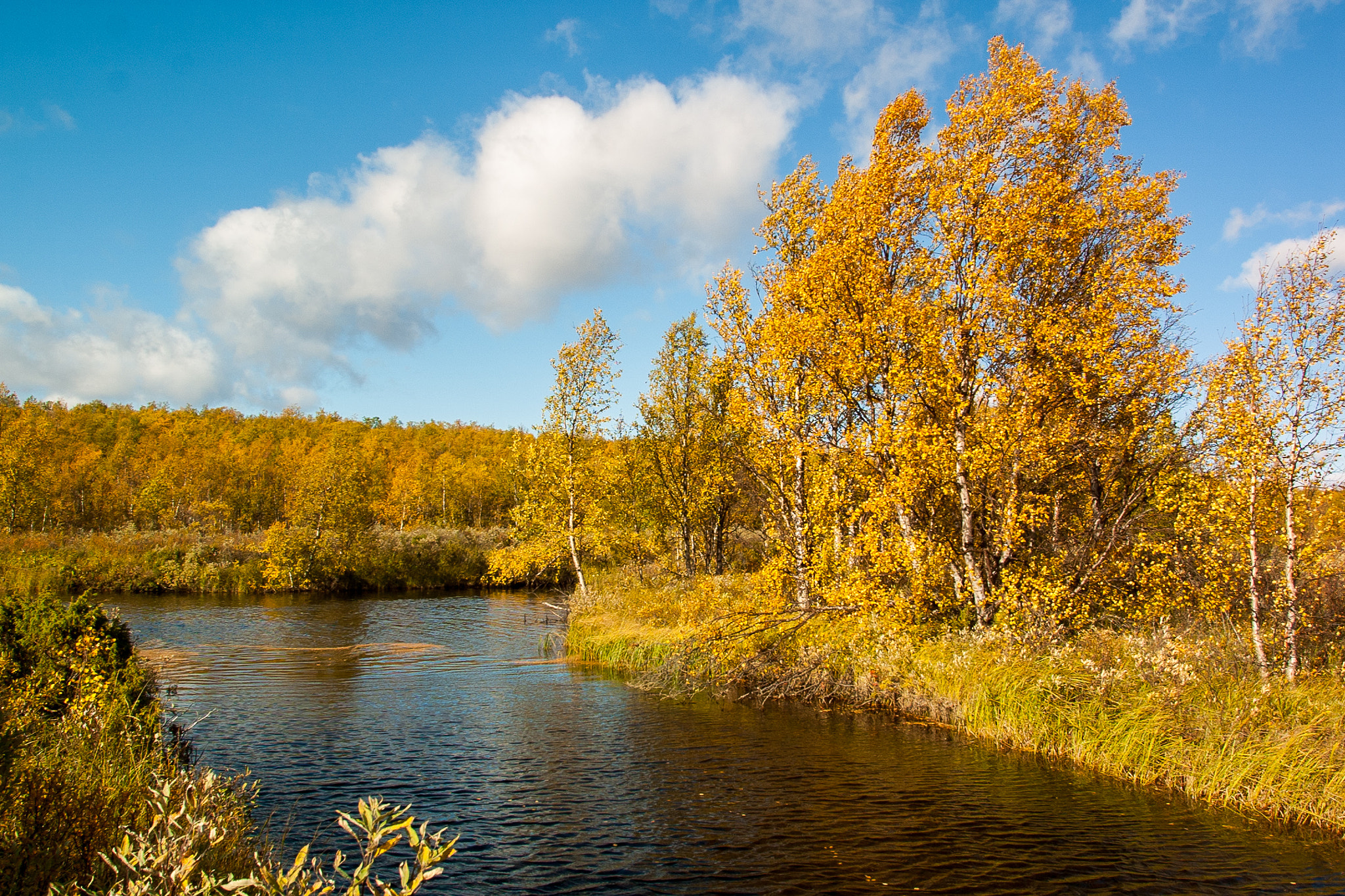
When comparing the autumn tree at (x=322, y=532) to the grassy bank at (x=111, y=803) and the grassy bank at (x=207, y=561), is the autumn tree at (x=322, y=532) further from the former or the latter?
the grassy bank at (x=111, y=803)

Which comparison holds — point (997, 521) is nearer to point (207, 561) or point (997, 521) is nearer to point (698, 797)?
point (698, 797)

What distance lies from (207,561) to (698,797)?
47.6 meters

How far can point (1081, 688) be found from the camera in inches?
501

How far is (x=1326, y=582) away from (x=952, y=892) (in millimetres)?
11090

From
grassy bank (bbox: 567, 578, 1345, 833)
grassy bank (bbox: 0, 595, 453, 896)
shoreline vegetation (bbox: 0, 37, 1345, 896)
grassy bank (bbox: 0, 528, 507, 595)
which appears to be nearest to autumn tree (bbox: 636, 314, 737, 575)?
shoreline vegetation (bbox: 0, 37, 1345, 896)

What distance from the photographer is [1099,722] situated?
39.7ft

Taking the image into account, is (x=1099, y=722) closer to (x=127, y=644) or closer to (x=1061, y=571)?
(x=1061, y=571)

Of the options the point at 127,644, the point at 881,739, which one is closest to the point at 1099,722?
the point at 881,739

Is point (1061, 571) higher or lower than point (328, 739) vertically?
higher

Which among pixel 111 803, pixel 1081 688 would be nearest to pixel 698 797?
pixel 1081 688

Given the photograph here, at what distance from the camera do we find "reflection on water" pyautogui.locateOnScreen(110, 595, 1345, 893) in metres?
8.40

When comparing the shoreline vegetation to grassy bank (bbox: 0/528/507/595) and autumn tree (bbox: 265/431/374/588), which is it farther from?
autumn tree (bbox: 265/431/374/588)

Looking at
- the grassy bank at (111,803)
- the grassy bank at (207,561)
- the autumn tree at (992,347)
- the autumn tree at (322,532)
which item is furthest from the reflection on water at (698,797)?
the autumn tree at (322,532)

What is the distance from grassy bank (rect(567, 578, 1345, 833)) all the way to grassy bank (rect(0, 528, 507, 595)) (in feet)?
78.6
